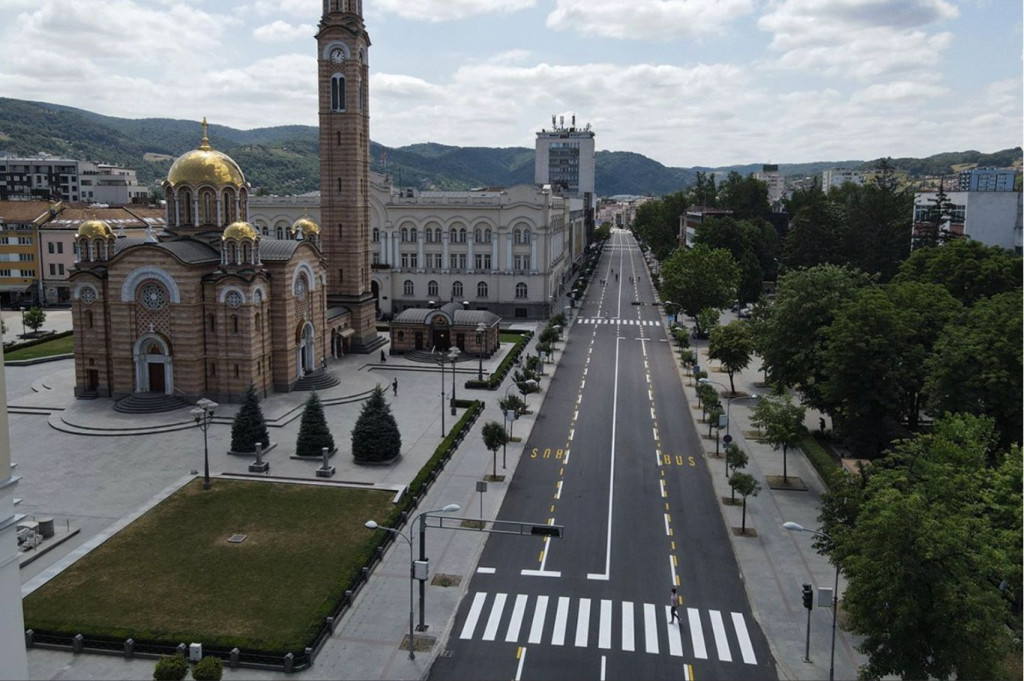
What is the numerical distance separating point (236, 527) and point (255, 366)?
21290mm

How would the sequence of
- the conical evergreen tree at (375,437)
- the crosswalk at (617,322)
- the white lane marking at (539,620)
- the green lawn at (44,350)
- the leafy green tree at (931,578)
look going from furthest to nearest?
the crosswalk at (617,322) → the green lawn at (44,350) → the conical evergreen tree at (375,437) → the white lane marking at (539,620) → the leafy green tree at (931,578)

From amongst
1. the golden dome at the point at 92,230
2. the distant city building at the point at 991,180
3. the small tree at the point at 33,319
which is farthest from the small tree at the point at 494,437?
the distant city building at the point at 991,180

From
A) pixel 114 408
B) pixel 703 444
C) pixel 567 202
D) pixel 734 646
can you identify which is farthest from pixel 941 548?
pixel 567 202

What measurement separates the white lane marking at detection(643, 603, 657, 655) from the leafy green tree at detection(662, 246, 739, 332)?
60919mm

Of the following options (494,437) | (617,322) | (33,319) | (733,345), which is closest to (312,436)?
(494,437)

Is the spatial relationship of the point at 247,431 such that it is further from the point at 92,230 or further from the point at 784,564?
the point at 784,564

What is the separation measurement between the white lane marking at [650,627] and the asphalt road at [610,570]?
0.13 feet

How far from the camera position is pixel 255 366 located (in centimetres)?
5638

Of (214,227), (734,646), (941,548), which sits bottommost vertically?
(734,646)

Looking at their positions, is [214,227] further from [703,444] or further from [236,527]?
[703,444]

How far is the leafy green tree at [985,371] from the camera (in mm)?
38156

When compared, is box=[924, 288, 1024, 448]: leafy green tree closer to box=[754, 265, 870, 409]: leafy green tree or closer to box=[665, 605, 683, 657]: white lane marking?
box=[754, 265, 870, 409]: leafy green tree

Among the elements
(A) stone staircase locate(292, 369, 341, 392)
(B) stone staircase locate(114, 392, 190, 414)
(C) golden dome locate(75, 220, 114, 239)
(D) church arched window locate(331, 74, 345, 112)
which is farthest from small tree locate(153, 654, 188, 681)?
(D) church arched window locate(331, 74, 345, 112)

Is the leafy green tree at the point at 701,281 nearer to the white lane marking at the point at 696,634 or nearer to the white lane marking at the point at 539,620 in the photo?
the white lane marking at the point at 696,634
